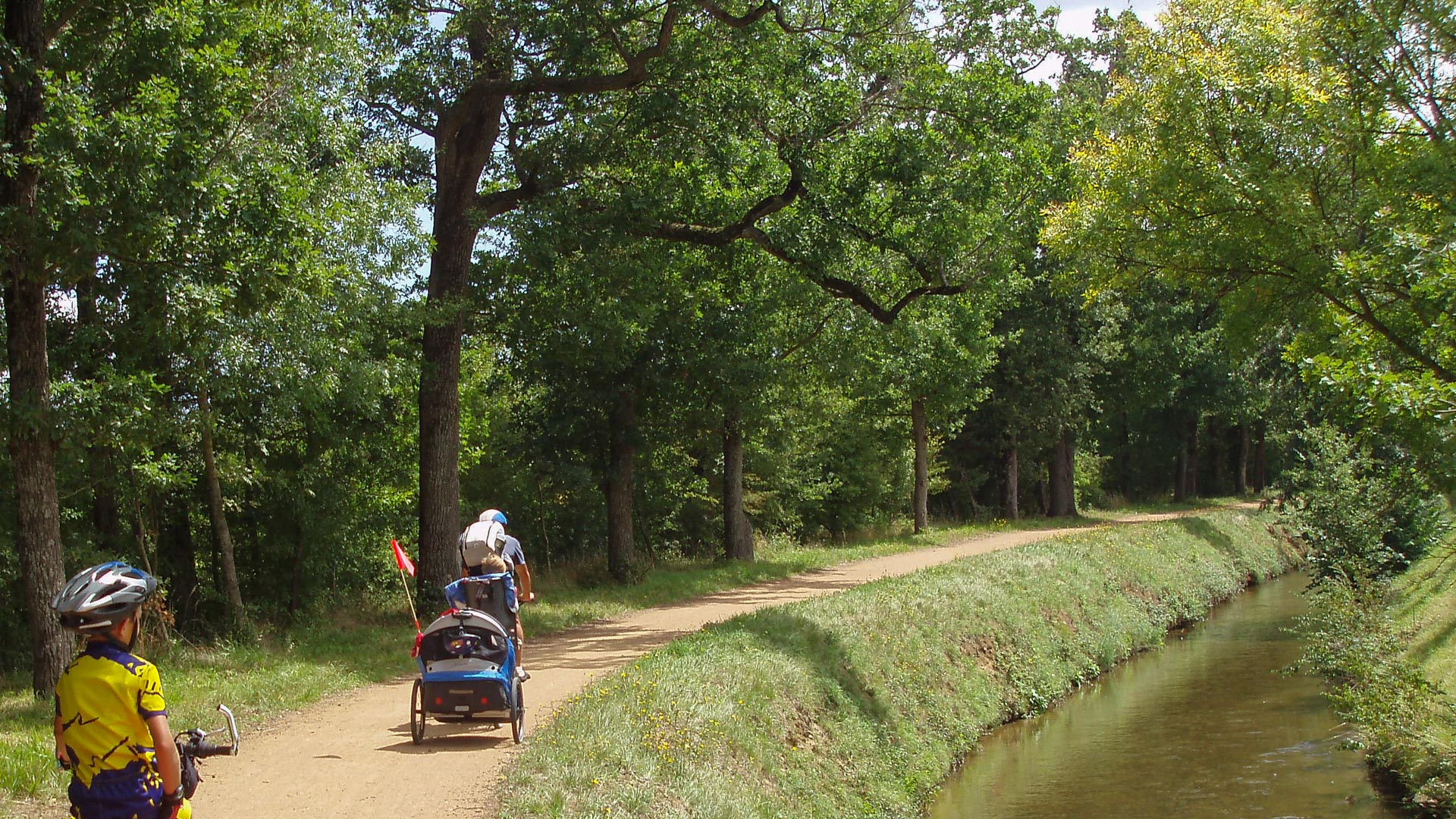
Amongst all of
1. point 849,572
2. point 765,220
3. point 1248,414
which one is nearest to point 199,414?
point 765,220

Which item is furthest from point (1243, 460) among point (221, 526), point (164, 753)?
point (164, 753)

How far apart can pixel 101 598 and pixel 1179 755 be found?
13.3 metres

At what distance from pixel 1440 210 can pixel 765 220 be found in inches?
385

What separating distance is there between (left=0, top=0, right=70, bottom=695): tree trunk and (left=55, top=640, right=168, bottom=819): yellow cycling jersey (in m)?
7.18

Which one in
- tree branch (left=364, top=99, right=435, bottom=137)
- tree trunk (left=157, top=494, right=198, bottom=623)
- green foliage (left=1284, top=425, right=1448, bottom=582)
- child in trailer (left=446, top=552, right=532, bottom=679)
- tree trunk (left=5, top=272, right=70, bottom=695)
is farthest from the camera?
green foliage (left=1284, top=425, right=1448, bottom=582)

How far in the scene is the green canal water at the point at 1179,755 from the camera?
12.6 meters

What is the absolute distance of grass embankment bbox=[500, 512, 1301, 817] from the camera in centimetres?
914

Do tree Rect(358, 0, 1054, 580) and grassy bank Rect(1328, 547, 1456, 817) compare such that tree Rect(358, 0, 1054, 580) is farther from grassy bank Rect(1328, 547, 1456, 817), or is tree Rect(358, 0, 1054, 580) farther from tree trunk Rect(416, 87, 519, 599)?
grassy bank Rect(1328, 547, 1456, 817)

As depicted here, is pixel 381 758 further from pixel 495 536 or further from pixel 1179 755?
pixel 1179 755

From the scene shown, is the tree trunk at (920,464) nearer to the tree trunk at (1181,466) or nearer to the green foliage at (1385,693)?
the green foliage at (1385,693)

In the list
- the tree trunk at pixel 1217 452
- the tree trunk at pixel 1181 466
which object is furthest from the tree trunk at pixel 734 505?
the tree trunk at pixel 1217 452

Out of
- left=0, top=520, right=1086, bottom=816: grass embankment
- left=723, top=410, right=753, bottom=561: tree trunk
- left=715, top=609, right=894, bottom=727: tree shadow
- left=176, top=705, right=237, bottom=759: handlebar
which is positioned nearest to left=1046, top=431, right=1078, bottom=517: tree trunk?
left=723, top=410, right=753, bottom=561: tree trunk

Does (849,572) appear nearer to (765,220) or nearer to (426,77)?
(765,220)

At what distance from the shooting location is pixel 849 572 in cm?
2538
